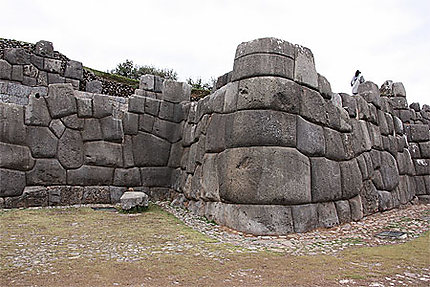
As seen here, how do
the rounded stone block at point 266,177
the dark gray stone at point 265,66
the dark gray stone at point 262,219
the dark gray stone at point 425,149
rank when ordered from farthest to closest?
the dark gray stone at point 425,149, the dark gray stone at point 265,66, the rounded stone block at point 266,177, the dark gray stone at point 262,219

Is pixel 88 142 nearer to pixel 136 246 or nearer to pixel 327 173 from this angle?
pixel 136 246

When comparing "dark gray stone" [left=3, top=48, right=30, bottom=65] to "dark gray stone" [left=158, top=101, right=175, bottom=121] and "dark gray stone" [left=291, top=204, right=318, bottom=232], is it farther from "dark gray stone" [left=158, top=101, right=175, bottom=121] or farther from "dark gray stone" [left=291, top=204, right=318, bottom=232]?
"dark gray stone" [left=291, top=204, right=318, bottom=232]

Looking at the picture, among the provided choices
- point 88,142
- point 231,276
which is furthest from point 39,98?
point 231,276

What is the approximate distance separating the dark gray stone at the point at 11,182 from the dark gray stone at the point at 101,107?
203cm

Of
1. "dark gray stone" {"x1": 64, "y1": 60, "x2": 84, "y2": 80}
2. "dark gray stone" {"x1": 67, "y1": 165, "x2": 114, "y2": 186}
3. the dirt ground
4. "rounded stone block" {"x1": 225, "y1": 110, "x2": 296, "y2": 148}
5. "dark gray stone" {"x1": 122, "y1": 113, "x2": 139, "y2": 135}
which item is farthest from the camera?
"dark gray stone" {"x1": 64, "y1": 60, "x2": 84, "y2": 80}

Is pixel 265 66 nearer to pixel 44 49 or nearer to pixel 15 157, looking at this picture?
pixel 15 157

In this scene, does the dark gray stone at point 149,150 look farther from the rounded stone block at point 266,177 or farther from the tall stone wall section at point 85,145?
the rounded stone block at point 266,177

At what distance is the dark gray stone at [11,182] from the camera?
6.43m

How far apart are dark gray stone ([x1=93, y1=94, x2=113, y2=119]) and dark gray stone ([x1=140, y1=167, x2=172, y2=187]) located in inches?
64.7

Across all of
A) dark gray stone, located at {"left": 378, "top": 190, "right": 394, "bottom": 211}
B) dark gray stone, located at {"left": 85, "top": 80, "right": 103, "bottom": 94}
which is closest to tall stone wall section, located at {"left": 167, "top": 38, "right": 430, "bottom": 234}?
dark gray stone, located at {"left": 378, "top": 190, "right": 394, "bottom": 211}

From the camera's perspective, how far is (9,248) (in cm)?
375

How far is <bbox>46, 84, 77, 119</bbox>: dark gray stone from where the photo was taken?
7.23 meters

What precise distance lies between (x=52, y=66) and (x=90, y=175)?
7103 mm

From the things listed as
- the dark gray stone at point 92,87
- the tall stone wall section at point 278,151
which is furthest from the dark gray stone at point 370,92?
the dark gray stone at point 92,87
